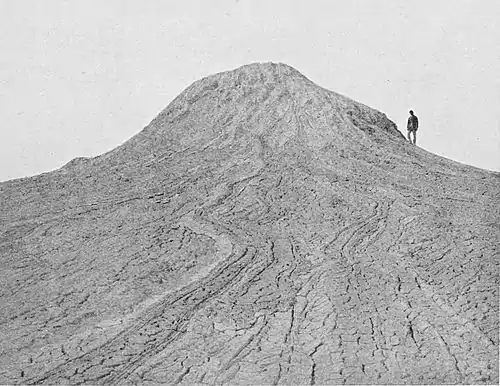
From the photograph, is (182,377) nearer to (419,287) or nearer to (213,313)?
(213,313)

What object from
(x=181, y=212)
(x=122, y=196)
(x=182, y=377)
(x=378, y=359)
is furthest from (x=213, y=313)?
(x=122, y=196)

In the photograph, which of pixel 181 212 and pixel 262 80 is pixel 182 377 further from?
A: pixel 262 80

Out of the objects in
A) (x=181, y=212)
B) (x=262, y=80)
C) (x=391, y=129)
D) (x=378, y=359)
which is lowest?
(x=378, y=359)

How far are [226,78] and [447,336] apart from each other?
438 inches

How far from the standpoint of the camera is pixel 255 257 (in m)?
10.6

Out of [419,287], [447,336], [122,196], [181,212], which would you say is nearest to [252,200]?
[181,212]

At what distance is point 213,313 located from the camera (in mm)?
9031

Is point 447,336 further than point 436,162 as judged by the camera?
No

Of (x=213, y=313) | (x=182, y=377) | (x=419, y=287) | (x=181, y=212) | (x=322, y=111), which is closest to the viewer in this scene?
(x=182, y=377)

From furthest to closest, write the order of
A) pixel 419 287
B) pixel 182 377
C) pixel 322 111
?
pixel 322 111 → pixel 419 287 → pixel 182 377

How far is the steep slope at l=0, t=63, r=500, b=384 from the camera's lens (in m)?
8.01

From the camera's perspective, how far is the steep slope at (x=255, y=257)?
8008 mm

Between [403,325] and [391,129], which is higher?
[391,129]

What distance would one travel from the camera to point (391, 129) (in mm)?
17984
